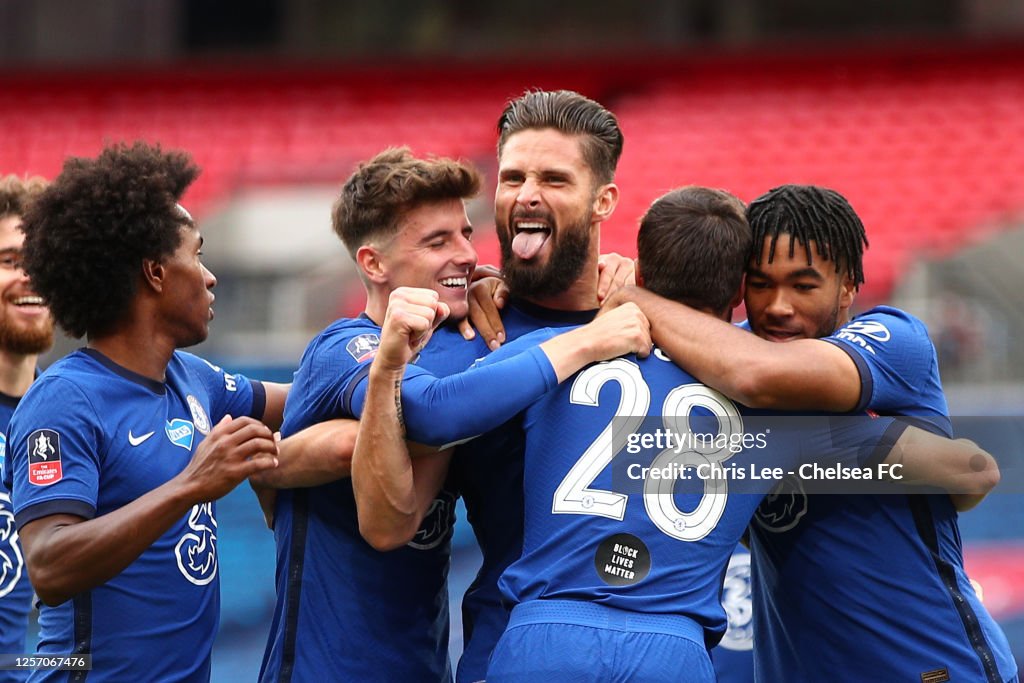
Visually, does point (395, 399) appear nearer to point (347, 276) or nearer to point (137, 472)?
point (137, 472)

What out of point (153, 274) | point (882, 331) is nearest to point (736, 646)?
point (882, 331)

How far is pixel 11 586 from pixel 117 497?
938 mm

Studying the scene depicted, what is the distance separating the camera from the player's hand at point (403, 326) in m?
3.26

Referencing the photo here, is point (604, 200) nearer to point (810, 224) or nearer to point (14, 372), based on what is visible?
point (810, 224)

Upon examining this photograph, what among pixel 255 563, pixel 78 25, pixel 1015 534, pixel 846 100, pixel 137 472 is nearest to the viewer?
pixel 137 472

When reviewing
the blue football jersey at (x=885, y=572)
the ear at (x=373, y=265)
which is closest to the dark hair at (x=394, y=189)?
the ear at (x=373, y=265)

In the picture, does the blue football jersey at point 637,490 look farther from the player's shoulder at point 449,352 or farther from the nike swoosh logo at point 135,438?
the nike swoosh logo at point 135,438

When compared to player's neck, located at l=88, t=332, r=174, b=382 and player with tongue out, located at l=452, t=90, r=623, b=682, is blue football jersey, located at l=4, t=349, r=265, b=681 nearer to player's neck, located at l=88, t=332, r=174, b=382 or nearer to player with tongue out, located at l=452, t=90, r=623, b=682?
player's neck, located at l=88, t=332, r=174, b=382

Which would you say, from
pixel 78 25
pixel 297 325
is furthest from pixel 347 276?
pixel 78 25

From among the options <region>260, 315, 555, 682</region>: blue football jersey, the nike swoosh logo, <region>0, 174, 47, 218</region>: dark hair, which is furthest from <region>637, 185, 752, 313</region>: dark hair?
<region>0, 174, 47, 218</region>: dark hair

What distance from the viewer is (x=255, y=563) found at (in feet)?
23.0

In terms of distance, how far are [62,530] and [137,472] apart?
32 cm

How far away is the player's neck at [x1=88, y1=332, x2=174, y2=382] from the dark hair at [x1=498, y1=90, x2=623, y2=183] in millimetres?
1299

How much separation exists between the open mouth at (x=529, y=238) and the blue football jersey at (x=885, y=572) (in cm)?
93
